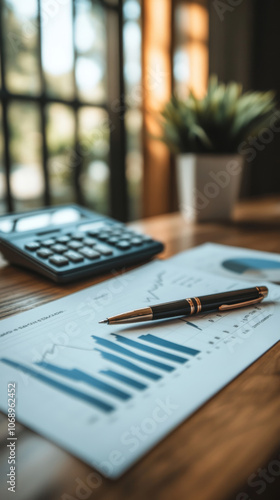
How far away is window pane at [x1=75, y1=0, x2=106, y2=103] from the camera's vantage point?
5.45ft

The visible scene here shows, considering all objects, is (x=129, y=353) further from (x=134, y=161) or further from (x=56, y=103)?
(x=134, y=161)

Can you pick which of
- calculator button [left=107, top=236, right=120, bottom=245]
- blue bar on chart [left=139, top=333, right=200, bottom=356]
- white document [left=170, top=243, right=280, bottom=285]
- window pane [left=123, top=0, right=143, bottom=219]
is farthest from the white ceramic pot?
window pane [left=123, top=0, right=143, bottom=219]

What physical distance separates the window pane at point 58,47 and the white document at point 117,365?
1352 millimetres

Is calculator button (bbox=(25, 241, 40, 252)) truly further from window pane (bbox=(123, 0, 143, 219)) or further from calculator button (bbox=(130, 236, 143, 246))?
window pane (bbox=(123, 0, 143, 219))

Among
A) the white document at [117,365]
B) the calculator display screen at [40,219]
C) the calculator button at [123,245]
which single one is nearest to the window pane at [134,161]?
the calculator display screen at [40,219]

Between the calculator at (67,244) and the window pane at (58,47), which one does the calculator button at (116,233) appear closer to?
the calculator at (67,244)

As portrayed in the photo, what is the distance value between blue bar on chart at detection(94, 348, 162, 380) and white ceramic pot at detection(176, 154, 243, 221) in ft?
2.01

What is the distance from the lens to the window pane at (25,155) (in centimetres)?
151

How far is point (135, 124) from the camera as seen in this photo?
6.28 ft

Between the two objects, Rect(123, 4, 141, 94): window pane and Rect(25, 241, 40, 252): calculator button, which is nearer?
Rect(25, 241, 40, 252): calculator button

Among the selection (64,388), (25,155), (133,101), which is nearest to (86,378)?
(64,388)

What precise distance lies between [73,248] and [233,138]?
1.59ft

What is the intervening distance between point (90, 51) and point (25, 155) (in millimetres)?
510

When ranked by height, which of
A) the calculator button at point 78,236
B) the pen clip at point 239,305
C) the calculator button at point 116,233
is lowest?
the pen clip at point 239,305
